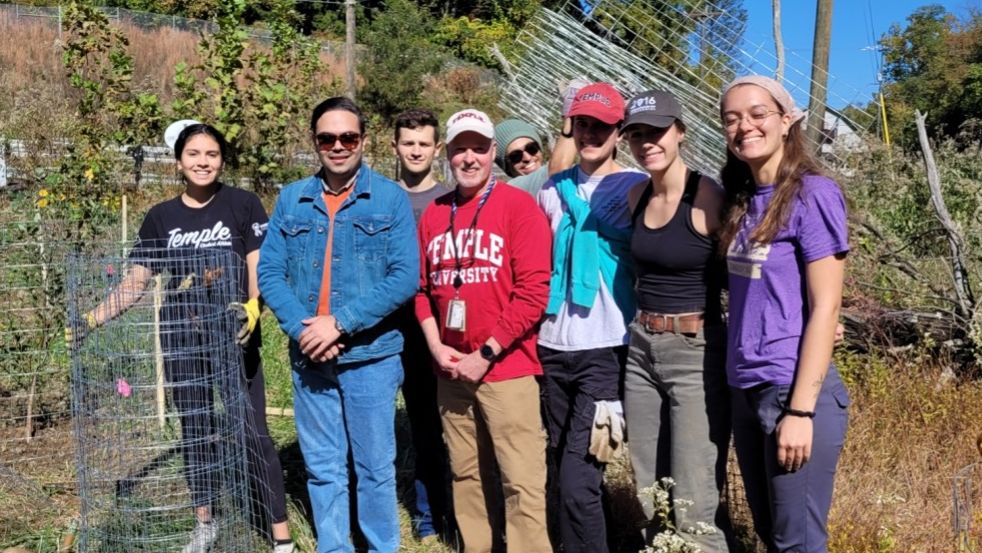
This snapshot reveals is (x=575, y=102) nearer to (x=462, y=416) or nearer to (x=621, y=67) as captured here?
(x=462, y=416)

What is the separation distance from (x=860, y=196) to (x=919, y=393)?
3.19 meters

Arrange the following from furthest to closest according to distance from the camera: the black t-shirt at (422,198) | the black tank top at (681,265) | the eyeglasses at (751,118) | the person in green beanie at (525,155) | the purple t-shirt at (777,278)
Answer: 1. the black t-shirt at (422,198)
2. the person in green beanie at (525,155)
3. the black tank top at (681,265)
4. the eyeglasses at (751,118)
5. the purple t-shirt at (777,278)

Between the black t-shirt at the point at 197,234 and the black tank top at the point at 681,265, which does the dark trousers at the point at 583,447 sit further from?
the black t-shirt at the point at 197,234

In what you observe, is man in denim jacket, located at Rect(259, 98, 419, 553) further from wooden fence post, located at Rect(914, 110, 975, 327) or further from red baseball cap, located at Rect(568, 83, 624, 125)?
wooden fence post, located at Rect(914, 110, 975, 327)

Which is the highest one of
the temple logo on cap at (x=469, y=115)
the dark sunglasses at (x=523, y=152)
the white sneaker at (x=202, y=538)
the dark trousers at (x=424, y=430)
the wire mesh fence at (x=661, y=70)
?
the wire mesh fence at (x=661, y=70)

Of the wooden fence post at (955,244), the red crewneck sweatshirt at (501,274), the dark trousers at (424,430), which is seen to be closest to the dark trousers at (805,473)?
the red crewneck sweatshirt at (501,274)

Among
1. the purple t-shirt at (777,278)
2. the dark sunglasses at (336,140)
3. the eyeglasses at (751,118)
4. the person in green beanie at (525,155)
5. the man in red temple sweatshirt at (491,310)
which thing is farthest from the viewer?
the person in green beanie at (525,155)

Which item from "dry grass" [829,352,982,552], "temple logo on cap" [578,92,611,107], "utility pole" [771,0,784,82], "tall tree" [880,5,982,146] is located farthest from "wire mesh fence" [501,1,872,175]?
"tall tree" [880,5,982,146]

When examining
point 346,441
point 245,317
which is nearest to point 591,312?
point 346,441

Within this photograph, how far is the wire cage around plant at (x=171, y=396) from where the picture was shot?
130 inches

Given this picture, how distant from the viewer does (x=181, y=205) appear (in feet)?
11.7

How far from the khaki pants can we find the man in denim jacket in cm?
27

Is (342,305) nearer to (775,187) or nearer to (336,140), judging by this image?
(336,140)

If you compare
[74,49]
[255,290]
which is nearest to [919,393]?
[255,290]
